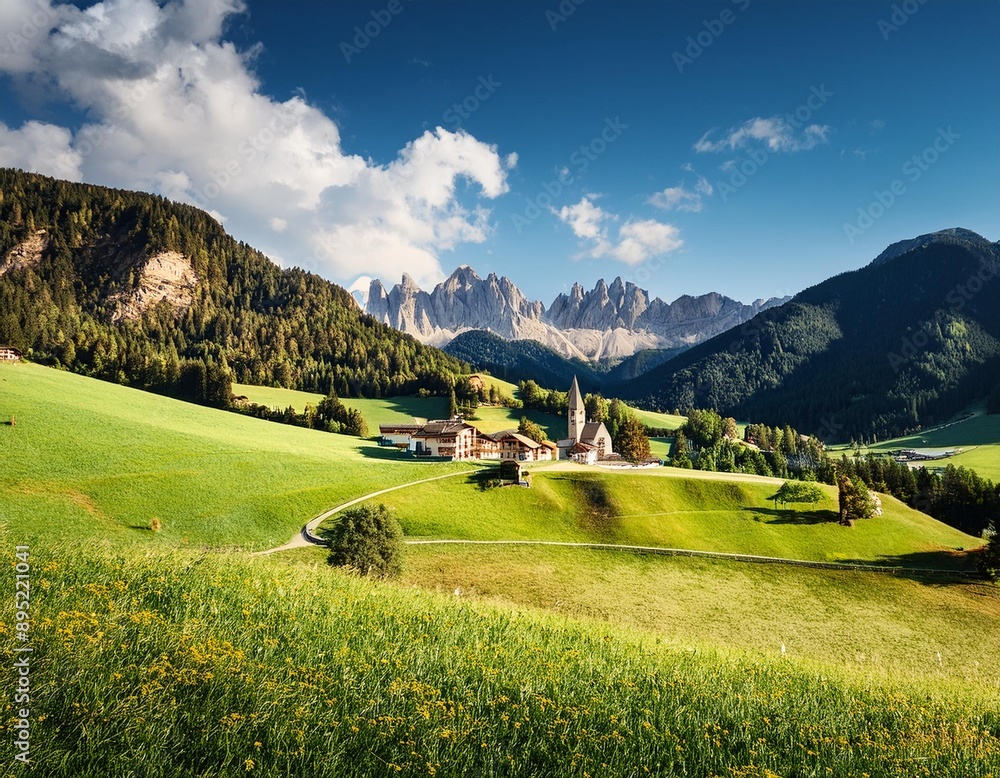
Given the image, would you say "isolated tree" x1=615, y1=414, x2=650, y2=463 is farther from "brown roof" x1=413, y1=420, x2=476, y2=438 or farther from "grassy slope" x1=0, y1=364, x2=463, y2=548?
"grassy slope" x1=0, y1=364, x2=463, y2=548

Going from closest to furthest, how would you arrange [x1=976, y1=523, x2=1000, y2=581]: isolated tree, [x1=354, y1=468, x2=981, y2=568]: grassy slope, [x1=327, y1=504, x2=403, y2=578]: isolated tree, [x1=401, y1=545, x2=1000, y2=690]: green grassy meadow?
[x1=327, y1=504, x2=403, y2=578]: isolated tree < [x1=401, y1=545, x2=1000, y2=690]: green grassy meadow < [x1=976, y1=523, x2=1000, y2=581]: isolated tree < [x1=354, y1=468, x2=981, y2=568]: grassy slope

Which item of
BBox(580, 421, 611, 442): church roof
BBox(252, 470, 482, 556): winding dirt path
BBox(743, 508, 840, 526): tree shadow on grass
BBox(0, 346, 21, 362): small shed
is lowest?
BBox(252, 470, 482, 556): winding dirt path

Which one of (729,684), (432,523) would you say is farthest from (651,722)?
(432,523)

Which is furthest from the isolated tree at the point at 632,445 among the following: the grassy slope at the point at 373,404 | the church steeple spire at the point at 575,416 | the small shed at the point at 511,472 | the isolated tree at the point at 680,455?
the grassy slope at the point at 373,404

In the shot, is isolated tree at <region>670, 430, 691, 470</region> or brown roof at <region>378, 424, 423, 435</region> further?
brown roof at <region>378, 424, 423, 435</region>

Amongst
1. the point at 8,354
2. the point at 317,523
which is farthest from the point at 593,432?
the point at 8,354

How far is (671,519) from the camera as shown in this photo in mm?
64062

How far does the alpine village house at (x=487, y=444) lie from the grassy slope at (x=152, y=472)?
18834 millimetres

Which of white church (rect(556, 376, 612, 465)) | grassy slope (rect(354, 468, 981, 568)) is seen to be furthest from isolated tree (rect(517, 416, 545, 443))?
grassy slope (rect(354, 468, 981, 568))

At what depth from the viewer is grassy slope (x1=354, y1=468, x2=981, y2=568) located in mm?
58625

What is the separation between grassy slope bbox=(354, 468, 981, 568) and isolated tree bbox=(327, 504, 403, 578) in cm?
1959

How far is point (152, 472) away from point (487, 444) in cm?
6294

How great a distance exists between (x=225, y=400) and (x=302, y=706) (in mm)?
137540

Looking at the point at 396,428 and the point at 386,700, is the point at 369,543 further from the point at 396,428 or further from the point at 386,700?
the point at 396,428
